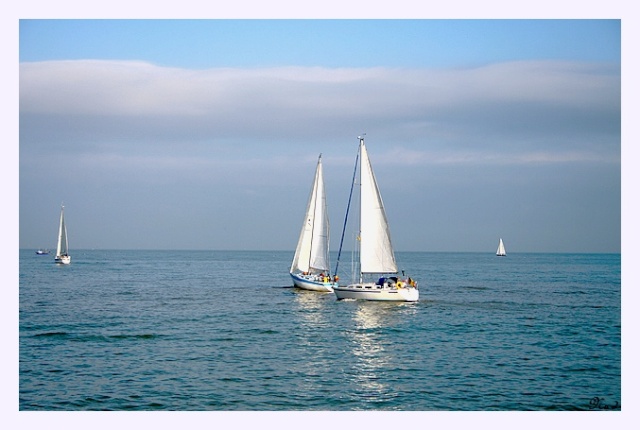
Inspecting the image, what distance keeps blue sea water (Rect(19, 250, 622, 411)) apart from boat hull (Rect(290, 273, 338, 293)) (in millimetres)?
5845

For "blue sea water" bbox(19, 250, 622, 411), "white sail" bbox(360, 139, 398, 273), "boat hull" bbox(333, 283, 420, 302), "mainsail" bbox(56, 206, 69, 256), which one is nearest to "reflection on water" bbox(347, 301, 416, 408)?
"blue sea water" bbox(19, 250, 622, 411)

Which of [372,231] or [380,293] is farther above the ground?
[372,231]

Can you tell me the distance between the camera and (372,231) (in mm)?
47094

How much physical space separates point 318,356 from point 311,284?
29.6 meters

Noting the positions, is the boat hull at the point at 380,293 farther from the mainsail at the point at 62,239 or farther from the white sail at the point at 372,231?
the mainsail at the point at 62,239

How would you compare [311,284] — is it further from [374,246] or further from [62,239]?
[62,239]

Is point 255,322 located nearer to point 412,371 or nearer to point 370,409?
point 412,371

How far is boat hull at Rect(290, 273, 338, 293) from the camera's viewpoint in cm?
5731

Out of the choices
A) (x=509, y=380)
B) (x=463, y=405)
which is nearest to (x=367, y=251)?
(x=509, y=380)

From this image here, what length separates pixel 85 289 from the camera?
65.4 metres

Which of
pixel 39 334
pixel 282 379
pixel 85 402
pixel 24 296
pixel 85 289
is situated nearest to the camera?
pixel 85 402

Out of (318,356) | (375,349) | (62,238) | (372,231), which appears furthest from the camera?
(62,238)

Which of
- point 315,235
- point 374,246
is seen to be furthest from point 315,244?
point 374,246

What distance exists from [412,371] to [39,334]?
20.1 m
